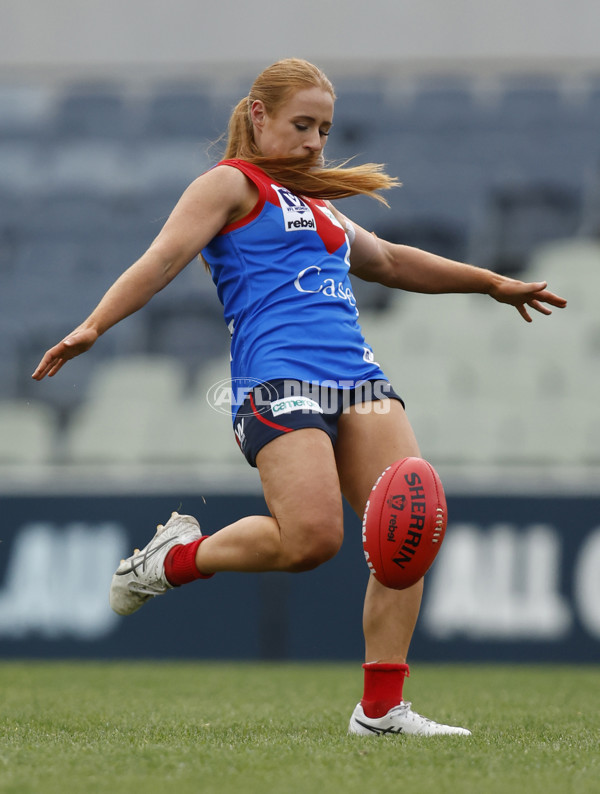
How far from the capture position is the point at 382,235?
750 cm

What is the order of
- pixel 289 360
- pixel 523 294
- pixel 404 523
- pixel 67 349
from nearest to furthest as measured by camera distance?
pixel 67 349 → pixel 404 523 → pixel 289 360 → pixel 523 294

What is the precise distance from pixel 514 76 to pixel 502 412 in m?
Result: 2.35

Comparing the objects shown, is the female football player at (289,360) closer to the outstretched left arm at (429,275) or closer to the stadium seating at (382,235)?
the outstretched left arm at (429,275)

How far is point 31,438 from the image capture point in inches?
285

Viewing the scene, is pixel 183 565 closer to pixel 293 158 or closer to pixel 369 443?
pixel 369 443

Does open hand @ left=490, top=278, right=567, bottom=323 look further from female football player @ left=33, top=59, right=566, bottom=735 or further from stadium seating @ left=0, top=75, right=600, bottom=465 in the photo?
stadium seating @ left=0, top=75, right=600, bottom=465

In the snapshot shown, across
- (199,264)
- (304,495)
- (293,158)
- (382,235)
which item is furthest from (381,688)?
(199,264)

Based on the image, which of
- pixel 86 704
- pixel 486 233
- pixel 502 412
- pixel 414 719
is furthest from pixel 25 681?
pixel 486 233

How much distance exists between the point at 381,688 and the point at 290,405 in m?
0.75

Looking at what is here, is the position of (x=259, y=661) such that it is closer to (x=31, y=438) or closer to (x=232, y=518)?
(x=232, y=518)

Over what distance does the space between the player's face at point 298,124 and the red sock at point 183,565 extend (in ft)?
3.35

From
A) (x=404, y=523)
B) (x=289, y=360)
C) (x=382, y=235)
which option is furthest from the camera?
(x=382, y=235)

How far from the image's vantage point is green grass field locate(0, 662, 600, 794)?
2.13 metres

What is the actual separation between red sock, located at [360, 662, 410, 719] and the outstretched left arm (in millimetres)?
1058
